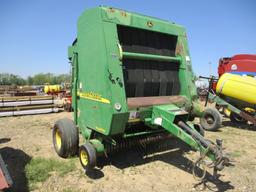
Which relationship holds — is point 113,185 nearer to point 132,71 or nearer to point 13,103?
point 132,71

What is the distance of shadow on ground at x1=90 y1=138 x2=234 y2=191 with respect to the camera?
4122 mm

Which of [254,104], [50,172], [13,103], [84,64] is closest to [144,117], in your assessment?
[84,64]

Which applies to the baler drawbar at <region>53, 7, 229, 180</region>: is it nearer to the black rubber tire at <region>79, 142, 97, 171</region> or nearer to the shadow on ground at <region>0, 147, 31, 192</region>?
the black rubber tire at <region>79, 142, 97, 171</region>

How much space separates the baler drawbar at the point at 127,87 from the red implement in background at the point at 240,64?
5.91 metres

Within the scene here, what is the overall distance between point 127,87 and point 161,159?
5.89 ft

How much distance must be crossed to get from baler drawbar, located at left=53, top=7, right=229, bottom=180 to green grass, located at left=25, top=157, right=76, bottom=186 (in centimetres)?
31

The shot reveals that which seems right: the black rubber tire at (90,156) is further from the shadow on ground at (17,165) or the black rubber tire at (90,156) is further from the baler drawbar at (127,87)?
the shadow on ground at (17,165)

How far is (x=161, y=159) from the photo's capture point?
520 cm

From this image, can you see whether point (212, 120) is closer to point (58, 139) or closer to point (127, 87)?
point (127, 87)

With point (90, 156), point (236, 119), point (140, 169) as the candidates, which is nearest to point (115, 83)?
point (90, 156)

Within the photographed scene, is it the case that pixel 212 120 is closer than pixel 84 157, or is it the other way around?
pixel 84 157

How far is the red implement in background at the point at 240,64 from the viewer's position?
10094 millimetres

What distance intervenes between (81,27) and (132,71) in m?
1.37

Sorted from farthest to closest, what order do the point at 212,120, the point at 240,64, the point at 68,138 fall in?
the point at 240,64
the point at 212,120
the point at 68,138
